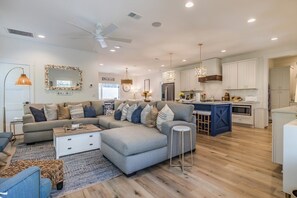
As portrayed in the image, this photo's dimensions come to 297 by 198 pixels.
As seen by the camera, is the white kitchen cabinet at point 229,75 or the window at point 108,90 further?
the window at point 108,90

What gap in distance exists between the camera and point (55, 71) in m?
5.38

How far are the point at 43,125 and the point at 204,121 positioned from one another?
4.49 m

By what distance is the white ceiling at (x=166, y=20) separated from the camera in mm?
2799

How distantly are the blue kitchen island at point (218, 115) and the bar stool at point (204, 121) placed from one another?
0.11 metres

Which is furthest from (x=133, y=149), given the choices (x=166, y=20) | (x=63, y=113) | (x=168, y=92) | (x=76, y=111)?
(x=168, y=92)

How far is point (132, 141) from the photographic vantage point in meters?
2.33

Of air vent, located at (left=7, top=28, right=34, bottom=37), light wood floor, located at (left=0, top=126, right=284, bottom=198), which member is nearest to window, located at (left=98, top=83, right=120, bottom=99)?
air vent, located at (left=7, top=28, right=34, bottom=37)

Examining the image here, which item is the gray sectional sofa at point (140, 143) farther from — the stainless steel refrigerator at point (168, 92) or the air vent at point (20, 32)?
the stainless steel refrigerator at point (168, 92)

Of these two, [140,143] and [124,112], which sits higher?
[124,112]

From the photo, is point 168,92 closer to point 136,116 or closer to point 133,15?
point 136,116

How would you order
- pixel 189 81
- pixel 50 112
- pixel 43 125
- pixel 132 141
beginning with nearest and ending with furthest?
pixel 132 141, pixel 43 125, pixel 50 112, pixel 189 81

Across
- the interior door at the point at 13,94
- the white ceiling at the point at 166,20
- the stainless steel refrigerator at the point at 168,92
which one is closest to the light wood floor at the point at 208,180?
the white ceiling at the point at 166,20

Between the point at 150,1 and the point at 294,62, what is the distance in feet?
24.3

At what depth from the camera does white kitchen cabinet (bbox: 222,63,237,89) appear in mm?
6203
